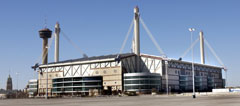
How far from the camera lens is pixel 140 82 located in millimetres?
149250

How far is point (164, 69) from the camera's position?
160 m

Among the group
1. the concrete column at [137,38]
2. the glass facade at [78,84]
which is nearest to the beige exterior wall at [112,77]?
the glass facade at [78,84]

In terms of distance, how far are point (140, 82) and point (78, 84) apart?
33810 millimetres

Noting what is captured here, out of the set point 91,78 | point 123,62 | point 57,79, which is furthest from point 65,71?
point 123,62

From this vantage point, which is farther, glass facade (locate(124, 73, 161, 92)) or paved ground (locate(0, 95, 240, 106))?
glass facade (locate(124, 73, 161, 92))

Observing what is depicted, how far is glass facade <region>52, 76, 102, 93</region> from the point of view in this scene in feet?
515

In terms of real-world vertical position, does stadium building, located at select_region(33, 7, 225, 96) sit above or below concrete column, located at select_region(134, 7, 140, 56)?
below

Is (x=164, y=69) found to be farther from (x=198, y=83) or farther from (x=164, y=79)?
(x=198, y=83)

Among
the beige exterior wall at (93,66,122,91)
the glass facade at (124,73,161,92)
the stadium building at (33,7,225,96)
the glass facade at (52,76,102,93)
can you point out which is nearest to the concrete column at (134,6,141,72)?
the stadium building at (33,7,225,96)

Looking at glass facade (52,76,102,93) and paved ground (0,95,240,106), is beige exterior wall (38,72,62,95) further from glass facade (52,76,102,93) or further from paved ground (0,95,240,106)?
paved ground (0,95,240,106)

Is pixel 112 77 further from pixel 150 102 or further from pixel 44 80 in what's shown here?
pixel 150 102

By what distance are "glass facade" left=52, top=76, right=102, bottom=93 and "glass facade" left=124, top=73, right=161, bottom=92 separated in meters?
15.6

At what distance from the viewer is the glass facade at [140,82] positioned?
150m

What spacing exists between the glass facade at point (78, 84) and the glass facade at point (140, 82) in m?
15.6
